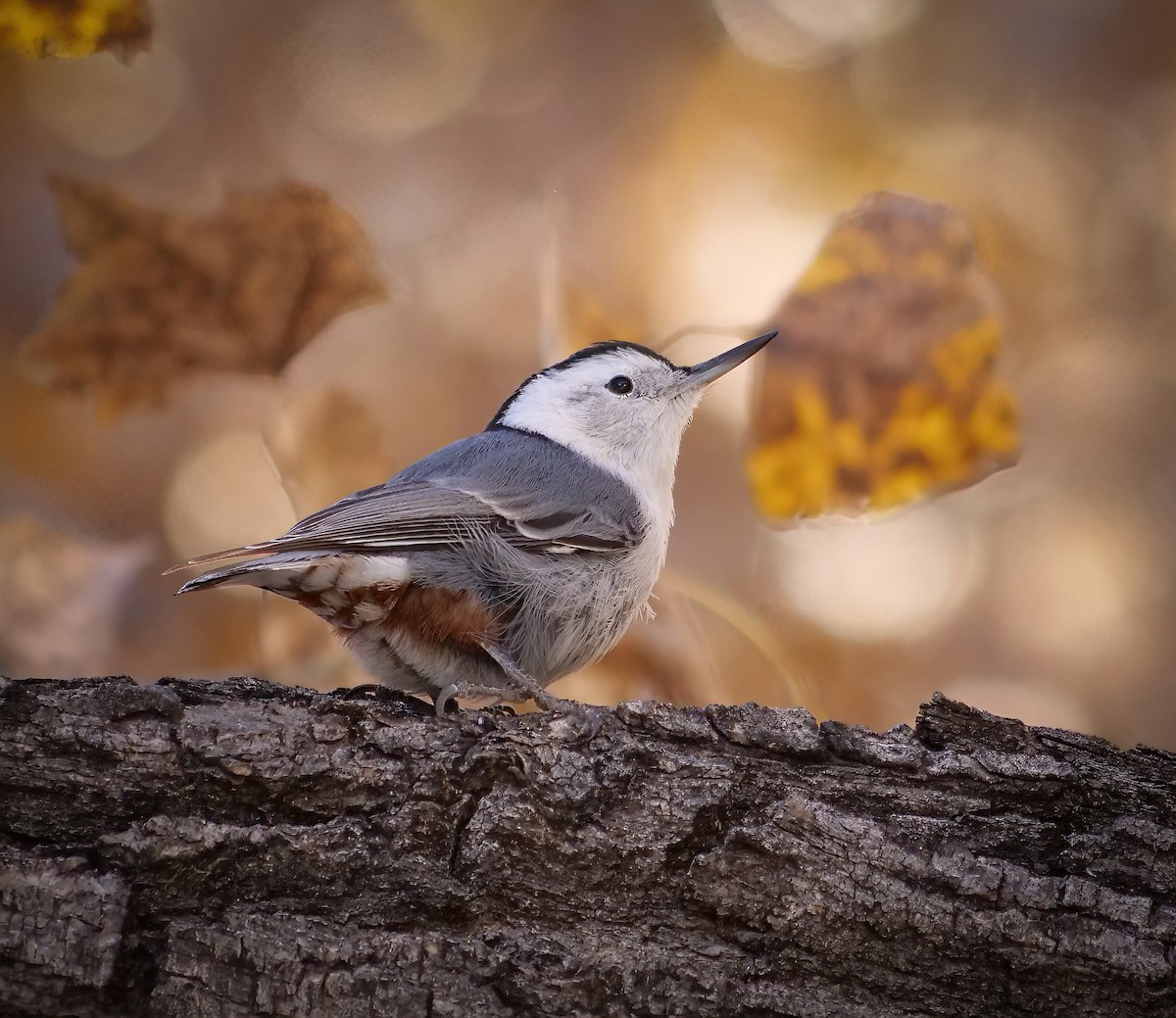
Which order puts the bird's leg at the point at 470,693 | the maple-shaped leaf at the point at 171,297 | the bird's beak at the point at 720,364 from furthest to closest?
the maple-shaped leaf at the point at 171,297, the bird's beak at the point at 720,364, the bird's leg at the point at 470,693

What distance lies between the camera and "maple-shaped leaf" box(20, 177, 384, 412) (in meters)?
2.19

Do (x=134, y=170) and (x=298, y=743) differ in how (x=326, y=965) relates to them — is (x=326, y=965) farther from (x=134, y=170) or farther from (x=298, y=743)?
(x=134, y=170)

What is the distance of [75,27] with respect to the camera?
2.28m

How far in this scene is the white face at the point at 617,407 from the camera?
208 centimetres

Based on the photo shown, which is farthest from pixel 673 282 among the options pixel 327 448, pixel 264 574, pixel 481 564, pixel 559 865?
pixel 559 865

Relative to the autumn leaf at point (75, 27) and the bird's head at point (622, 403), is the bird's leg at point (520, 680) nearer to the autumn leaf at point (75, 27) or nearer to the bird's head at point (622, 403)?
the bird's head at point (622, 403)

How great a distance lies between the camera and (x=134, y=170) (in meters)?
2.28

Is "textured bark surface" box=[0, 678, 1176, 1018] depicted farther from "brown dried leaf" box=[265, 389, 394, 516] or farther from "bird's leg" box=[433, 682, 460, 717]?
"brown dried leaf" box=[265, 389, 394, 516]

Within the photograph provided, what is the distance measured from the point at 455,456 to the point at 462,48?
3.22ft

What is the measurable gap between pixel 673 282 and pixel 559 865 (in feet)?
4.68

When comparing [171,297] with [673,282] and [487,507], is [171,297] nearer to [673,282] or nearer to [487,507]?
[487,507]

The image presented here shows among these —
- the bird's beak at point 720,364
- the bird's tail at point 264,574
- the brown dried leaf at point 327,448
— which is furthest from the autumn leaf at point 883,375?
the bird's tail at point 264,574

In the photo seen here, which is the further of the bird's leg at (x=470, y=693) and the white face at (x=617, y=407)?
the white face at (x=617, y=407)

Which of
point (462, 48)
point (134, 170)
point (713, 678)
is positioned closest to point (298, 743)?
point (713, 678)
